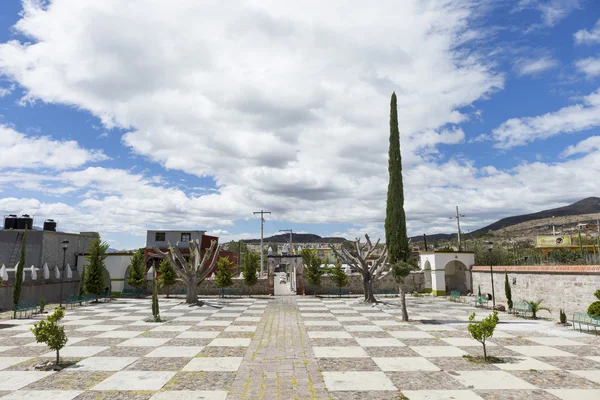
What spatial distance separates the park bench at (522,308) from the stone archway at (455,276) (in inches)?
613

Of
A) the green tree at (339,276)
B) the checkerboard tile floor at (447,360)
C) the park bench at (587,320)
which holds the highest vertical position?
the green tree at (339,276)

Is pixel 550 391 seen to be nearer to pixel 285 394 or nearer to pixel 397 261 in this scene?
pixel 285 394

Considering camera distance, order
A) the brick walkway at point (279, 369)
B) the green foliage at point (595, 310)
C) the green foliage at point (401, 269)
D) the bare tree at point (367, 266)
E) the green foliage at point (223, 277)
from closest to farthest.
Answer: the brick walkway at point (279, 369)
the green foliage at point (595, 310)
the green foliage at point (401, 269)
the bare tree at point (367, 266)
the green foliage at point (223, 277)

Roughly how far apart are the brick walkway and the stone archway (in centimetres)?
2708

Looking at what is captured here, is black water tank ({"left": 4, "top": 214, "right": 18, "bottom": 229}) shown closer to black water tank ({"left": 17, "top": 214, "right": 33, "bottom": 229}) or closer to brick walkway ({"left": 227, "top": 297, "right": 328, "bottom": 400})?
black water tank ({"left": 17, "top": 214, "right": 33, "bottom": 229})

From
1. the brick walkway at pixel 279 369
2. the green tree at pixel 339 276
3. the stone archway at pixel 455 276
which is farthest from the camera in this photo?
the stone archway at pixel 455 276

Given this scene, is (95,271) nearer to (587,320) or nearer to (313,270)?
(313,270)

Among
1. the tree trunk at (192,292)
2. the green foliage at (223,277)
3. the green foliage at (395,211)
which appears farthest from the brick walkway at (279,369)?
the green foliage at (223,277)

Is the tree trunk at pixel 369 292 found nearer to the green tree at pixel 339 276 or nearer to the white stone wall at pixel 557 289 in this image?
the green tree at pixel 339 276

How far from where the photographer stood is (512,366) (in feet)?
38.3

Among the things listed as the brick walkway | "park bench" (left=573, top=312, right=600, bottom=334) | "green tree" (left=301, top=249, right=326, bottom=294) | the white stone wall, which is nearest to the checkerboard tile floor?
the brick walkway

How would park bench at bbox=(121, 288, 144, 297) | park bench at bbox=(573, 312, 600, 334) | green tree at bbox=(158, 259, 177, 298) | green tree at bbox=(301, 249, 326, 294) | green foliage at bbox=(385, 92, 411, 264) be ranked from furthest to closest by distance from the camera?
park bench at bbox=(121, 288, 144, 297) → green tree at bbox=(301, 249, 326, 294) → green tree at bbox=(158, 259, 177, 298) → green foliage at bbox=(385, 92, 411, 264) → park bench at bbox=(573, 312, 600, 334)

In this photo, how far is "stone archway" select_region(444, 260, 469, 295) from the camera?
39.7m

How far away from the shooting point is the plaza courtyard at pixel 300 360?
9.52 meters
